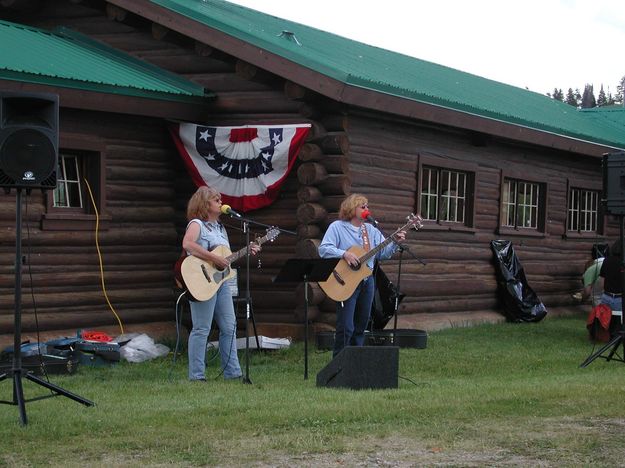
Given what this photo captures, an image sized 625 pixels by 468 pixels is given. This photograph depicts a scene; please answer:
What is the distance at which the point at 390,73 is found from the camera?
1653 centimetres

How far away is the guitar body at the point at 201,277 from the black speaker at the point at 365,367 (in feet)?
4.83

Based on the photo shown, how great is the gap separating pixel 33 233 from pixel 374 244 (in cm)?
421

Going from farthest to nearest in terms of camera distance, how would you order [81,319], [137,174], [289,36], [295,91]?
[289,36], [137,174], [295,91], [81,319]

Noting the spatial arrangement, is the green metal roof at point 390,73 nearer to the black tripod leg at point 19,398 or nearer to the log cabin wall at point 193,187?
the log cabin wall at point 193,187

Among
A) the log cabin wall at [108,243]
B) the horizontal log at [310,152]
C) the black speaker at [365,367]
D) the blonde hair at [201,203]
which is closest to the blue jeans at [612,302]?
the horizontal log at [310,152]

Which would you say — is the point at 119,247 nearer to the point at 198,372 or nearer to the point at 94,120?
the point at 94,120

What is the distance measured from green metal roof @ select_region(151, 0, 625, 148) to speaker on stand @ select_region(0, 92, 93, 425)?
500 cm

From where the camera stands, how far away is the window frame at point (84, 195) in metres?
13.2

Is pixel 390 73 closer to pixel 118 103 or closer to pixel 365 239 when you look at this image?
pixel 118 103

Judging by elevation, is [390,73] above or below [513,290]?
A: above

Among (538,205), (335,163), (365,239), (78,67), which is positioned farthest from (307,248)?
(538,205)

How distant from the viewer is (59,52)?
1400cm

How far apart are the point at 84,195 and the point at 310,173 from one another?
280cm

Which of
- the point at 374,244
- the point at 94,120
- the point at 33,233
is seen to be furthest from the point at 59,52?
the point at 374,244
